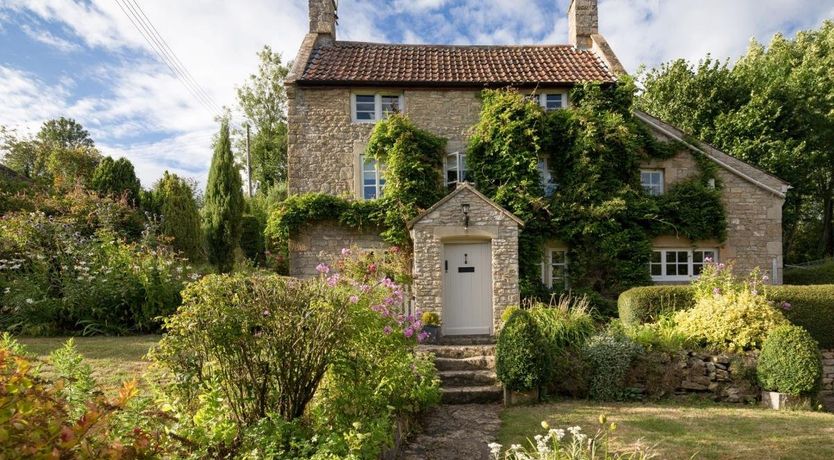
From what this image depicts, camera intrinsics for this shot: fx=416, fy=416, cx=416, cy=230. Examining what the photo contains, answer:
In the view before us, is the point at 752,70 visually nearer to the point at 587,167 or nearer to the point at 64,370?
the point at 587,167

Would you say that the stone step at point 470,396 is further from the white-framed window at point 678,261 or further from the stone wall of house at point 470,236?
the white-framed window at point 678,261

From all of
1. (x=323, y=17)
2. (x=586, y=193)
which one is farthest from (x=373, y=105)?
(x=586, y=193)

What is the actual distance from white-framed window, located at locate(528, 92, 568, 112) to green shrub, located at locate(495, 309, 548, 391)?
824cm

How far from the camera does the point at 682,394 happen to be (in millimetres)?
6945

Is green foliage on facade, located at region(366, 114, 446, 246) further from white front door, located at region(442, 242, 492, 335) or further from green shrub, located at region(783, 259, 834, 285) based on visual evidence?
green shrub, located at region(783, 259, 834, 285)

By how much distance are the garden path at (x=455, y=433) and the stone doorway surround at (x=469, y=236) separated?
3.46 m

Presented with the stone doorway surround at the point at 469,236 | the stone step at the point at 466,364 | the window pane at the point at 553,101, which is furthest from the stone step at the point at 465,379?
the window pane at the point at 553,101

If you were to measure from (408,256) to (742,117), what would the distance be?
53.1ft

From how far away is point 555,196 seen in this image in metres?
11.8

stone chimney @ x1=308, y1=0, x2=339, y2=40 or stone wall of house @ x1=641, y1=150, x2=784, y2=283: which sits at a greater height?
stone chimney @ x1=308, y1=0, x2=339, y2=40

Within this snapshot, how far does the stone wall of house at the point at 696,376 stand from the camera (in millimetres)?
6805

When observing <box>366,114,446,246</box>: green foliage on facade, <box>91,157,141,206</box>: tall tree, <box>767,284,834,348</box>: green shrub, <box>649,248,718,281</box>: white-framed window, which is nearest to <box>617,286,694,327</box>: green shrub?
<box>767,284,834,348</box>: green shrub

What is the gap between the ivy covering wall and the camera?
11508 millimetres

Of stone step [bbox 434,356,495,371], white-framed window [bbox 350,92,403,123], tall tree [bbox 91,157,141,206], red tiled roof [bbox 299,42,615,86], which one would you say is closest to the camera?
stone step [bbox 434,356,495,371]
